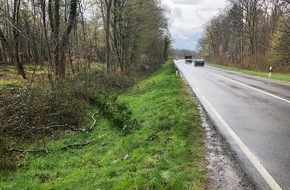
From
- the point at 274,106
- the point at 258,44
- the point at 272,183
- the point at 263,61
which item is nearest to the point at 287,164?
the point at 272,183

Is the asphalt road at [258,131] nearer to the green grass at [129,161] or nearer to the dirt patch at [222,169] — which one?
the dirt patch at [222,169]

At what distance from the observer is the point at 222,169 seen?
577cm

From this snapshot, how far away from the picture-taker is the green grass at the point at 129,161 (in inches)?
221

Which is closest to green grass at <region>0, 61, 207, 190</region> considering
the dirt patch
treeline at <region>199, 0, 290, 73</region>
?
the dirt patch

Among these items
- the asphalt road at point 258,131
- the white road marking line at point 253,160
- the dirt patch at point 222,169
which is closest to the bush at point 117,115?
the asphalt road at point 258,131

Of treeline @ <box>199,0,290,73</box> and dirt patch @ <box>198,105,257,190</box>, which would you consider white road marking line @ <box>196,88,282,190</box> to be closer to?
dirt patch @ <box>198,105,257,190</box>

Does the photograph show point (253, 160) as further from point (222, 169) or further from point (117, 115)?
point (117, 115)

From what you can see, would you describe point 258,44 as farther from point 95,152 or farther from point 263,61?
point 95,152

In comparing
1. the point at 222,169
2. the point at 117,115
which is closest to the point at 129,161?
the point at 222,169

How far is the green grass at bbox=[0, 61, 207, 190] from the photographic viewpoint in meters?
5.62

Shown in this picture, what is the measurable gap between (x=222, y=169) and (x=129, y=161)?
2.11m

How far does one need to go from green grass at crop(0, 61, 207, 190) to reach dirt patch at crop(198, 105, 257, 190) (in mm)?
157

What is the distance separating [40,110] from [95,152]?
313cm

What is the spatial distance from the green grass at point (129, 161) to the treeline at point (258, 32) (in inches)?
1012
